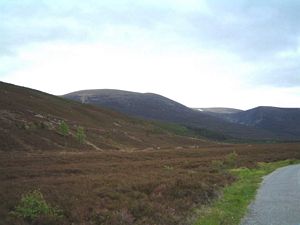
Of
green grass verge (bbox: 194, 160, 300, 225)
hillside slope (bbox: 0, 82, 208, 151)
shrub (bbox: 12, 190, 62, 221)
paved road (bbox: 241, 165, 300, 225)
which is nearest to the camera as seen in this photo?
shrub (bbox: 12, 190, 62, 221)

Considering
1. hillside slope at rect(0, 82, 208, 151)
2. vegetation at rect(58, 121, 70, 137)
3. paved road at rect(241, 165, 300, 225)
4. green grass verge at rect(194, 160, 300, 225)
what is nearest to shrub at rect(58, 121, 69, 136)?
vegetation at rect(58, 121, 70, 137)

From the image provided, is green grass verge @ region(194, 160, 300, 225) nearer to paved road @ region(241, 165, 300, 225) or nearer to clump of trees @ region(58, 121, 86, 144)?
paved road @ region(241, 165, 300, 225)

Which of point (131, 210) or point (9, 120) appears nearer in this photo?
point (131, 210)

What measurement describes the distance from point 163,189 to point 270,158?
53.3 m

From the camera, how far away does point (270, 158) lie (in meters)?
72.8

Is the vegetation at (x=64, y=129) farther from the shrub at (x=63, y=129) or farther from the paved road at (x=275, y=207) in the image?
the paved road at (x=275, y=207)

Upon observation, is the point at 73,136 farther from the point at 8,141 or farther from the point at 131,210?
the point at 131,210

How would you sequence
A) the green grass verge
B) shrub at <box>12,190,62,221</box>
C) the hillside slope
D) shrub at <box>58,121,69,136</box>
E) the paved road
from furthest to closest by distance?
shrub at <box>58,121,69,136</box>
the hillside slope
the paved road
the green grass verge
shrub at <box>12,190,62,221</box>

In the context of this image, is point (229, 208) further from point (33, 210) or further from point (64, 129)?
point (64, 129)

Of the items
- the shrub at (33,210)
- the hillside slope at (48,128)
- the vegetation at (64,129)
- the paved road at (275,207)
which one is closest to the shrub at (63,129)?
the vegetation at (64,129)

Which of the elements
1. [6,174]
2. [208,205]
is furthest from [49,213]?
[6,174]

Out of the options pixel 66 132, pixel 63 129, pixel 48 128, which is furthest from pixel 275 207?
pixel 48 128

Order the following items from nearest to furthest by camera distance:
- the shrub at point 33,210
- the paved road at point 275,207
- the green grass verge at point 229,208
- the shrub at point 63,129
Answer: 1. the shrub at point 33,210
2. the green grass verge at point 229,208
3. the paved road at point 275,207
4. the shrub at point 63,129

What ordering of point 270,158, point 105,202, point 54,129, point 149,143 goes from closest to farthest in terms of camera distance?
point 105,202, point 270,158, point 54,129, point 149,143
